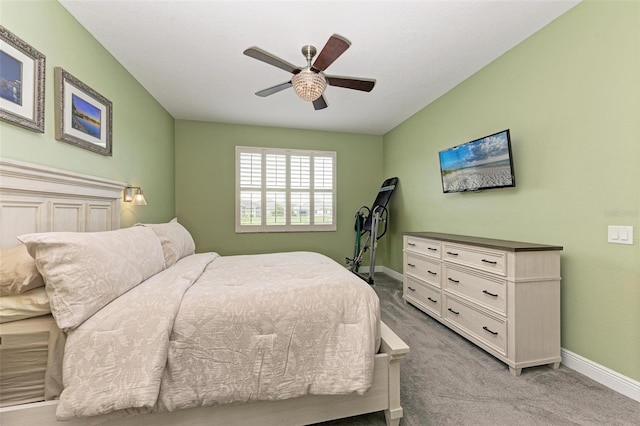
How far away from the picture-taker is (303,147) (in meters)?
4.73

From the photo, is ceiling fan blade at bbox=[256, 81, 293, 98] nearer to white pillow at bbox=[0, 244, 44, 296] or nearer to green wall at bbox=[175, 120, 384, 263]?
white pillow at bbox=[0, 244, 44, 296]

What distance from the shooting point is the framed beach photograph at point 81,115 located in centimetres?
184

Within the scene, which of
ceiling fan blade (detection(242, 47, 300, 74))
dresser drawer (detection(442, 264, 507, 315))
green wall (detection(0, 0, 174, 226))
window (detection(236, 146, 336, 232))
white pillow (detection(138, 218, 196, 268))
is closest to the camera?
green wall (detection(0, 0, 174, 226))

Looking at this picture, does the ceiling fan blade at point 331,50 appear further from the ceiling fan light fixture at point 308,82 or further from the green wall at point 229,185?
the green wall at point 229,185

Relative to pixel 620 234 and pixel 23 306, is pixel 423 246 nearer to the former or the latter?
pixel 620 234

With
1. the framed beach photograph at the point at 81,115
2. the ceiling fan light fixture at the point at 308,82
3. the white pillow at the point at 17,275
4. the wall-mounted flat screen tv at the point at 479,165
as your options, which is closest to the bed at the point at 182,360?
→ the white pillow at the point at 17,275

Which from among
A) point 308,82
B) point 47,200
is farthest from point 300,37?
point 47,200

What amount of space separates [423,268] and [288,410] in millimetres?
2134

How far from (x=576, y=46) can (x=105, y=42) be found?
380 centimetres

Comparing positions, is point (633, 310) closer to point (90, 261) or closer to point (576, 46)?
point (576, 46)

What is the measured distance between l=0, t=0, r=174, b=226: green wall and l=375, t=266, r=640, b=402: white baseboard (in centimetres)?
392

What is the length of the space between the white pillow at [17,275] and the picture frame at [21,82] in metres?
0.83

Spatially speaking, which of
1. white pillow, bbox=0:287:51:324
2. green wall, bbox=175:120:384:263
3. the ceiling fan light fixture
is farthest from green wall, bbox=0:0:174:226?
the ceiling fan light fixture

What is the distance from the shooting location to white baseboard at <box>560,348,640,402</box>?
164cm
